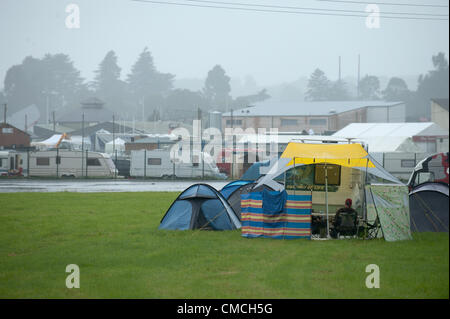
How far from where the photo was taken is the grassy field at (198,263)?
9.48 meters

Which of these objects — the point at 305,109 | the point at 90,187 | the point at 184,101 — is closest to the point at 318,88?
the point at 184,101

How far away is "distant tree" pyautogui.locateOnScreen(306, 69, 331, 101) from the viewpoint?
5212 inches

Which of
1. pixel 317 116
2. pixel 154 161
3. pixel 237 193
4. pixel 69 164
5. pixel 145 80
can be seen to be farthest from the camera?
pixel 145 80

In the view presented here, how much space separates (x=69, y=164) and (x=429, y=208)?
103ft

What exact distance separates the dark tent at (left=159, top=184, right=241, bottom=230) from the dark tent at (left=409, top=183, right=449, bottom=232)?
16.0ft

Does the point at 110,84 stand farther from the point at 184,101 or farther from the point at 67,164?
the point at 67,164

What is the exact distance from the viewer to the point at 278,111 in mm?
76312

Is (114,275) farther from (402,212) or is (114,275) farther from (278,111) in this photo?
(278,111)

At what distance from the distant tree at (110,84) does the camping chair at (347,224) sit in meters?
125

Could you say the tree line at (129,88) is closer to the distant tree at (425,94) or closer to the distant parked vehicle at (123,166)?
the distant tree at (425,94)

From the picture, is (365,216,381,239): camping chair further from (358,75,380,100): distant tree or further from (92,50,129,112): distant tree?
(358,75,380,100): distant tree

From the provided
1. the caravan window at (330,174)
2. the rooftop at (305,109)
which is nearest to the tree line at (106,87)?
the rooftop at (305,109)

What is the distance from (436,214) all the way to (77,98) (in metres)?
136

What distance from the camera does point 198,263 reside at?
1168cm
